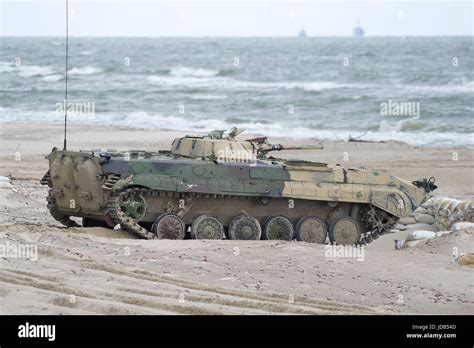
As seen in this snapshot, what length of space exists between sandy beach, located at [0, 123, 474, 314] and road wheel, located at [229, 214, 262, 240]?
0.92m

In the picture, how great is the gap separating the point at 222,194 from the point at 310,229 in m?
1.77

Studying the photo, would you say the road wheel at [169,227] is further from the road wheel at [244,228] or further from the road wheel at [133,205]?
the road wheel at [244,228]

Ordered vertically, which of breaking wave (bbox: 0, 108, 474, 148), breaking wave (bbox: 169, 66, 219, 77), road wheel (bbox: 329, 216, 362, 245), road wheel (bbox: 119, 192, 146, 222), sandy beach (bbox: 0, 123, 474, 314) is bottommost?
sandy beach (bbox: 0, 123, 474, 314)

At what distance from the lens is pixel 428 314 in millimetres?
13406

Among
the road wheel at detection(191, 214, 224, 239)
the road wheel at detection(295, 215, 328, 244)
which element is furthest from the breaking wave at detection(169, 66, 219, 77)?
the road wheel at detection(191, 214, 224, 239)

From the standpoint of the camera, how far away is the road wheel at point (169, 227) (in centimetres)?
1833

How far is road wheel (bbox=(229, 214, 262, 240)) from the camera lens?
18906 mm

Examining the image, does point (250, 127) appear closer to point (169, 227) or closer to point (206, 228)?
point (206, 228)

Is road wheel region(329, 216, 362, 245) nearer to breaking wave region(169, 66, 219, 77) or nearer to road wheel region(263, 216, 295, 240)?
road wheel region(263, 216, 295, 240)

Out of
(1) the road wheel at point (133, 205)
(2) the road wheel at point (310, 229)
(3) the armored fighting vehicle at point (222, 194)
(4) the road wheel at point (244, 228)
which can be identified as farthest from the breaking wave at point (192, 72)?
(1) the road wheel at point (133, 205)

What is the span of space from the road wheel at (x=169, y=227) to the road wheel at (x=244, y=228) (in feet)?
2.86

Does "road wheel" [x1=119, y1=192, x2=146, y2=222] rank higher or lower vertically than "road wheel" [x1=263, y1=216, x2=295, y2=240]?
higher
